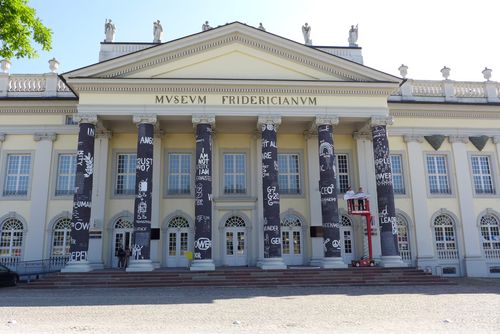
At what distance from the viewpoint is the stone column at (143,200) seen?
789 inches

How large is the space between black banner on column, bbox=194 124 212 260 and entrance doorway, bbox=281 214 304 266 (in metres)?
5.73

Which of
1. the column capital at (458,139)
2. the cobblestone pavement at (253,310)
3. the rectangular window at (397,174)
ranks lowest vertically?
the cobblestone pavement at (253,310)

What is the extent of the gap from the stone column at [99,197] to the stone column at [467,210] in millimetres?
20501

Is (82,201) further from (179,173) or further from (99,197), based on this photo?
(179,173)

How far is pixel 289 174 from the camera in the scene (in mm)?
25547

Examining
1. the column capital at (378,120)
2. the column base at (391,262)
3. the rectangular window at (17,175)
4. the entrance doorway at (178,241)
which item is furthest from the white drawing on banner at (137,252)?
the column capital at (378,120)

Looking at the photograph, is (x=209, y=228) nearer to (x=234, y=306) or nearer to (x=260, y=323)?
(x=234, y=306)

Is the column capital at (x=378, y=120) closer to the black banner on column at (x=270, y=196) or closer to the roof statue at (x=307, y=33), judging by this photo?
the black banner on column at (x=270, y=196)

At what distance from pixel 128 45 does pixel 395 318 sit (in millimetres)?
22963

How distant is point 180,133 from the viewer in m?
25.5

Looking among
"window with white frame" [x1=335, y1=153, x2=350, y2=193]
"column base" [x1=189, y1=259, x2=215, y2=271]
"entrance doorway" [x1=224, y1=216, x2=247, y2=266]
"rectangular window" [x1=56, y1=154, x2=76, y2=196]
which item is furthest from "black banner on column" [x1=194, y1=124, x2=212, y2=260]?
"window with white frame" [x1=335, y1=153, x2=350, y2=193]

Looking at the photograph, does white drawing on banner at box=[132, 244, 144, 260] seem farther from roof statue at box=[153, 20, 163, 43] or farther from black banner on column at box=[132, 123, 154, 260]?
roof statue at box=[153, 20, 163, 43]

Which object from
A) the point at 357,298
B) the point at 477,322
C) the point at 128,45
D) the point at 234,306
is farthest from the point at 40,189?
the point at 477,322

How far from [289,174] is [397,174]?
21.5ft
